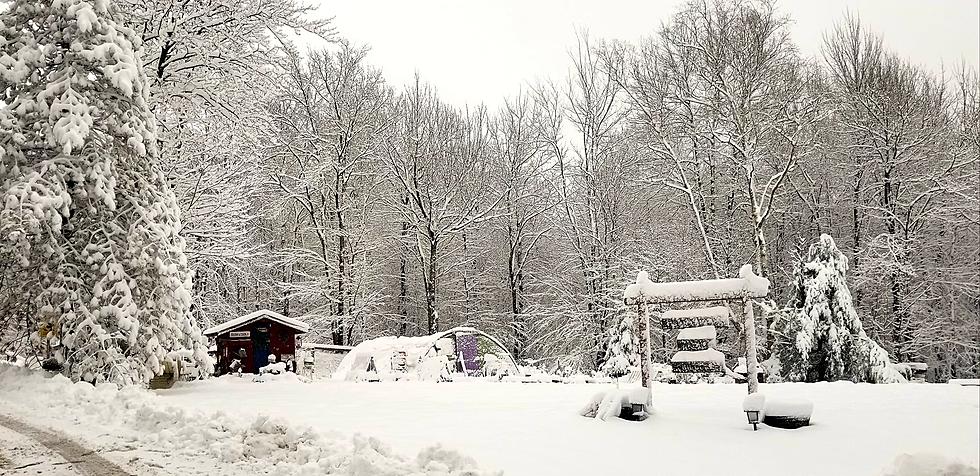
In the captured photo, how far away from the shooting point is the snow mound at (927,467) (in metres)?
3.12

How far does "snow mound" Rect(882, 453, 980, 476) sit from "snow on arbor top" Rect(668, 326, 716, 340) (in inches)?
151

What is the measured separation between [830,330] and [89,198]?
11.6m

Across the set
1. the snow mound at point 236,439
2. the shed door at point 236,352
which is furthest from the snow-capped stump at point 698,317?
the shed door at point 236,352

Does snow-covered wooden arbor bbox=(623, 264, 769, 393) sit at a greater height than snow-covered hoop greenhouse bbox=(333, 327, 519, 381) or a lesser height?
greater

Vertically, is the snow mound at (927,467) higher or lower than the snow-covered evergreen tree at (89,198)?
lower

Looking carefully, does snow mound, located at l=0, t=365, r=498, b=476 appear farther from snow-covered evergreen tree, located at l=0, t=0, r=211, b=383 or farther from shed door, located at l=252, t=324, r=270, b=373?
shed door, located at l=252, t=324, r=270, b=373

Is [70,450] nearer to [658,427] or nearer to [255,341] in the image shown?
[658,427]

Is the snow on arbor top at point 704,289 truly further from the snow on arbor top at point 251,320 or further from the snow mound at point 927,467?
the snow on arbor top at point 251,320

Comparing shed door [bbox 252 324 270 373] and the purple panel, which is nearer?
shed door [bbox 252 324 270 373]

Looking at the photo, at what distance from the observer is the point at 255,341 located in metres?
13.2

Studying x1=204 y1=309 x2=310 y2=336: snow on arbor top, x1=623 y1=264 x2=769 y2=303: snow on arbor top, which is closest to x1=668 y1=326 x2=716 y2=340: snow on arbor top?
x1=623 y1=264 x2=769 y2=303: snow on arbor top

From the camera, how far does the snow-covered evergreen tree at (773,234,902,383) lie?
11445 mm

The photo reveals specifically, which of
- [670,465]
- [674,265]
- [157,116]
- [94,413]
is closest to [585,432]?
[670,465]

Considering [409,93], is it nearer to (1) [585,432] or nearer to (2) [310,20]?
(2) [310,20]
